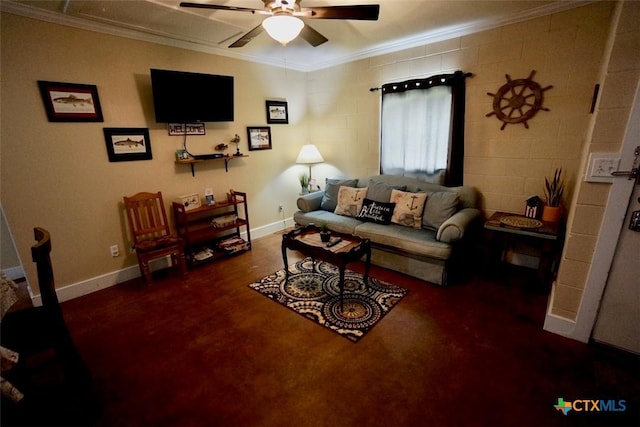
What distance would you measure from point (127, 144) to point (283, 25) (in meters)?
2.12

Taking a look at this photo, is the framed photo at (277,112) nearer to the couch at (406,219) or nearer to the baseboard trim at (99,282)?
the couch at (406,219)

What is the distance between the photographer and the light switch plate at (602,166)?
66.3 inches

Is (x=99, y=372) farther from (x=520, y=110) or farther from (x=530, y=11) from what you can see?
(x=530, y=11)

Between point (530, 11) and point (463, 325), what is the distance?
2.90 metres

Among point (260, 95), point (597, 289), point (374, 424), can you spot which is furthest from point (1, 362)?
point (260, 95)

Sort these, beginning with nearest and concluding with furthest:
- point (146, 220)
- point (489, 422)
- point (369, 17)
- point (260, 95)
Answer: point (489, 422) < point (369, 17) < point (146, 220) < point (260, 95)

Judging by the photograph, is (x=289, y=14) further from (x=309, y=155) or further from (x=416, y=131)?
(x=309, y=155)

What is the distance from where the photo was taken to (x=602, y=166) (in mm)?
1717

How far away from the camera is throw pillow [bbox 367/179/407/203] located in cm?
344

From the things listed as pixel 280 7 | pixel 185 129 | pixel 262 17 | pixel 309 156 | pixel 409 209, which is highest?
pixel 262 17

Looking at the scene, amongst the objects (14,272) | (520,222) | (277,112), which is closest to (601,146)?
(520,222)

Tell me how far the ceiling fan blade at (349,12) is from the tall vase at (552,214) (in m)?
2.35

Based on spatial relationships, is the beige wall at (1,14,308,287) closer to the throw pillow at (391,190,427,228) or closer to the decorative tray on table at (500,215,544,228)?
the throw pillow at (391,190,427,228)

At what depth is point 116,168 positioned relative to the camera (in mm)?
2861
